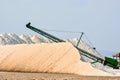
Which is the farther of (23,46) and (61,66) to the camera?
(23,46)

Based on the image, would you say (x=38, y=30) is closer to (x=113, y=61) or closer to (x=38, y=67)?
(x=113, y=61)

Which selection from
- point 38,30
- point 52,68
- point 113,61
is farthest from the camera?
point 38,30

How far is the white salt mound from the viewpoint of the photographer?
26.8 m

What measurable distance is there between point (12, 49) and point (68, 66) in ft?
16.5

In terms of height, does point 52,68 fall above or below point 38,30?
below

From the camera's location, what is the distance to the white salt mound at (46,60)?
1054 inches

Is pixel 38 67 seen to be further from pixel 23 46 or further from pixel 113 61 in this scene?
pixel 113 61

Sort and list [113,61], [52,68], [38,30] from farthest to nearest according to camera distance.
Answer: [38,30] < [113,61] < [52,68]

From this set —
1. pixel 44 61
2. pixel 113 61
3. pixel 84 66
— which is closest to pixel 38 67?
pixel 44 61

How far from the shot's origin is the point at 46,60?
89.0 feet

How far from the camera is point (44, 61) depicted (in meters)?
27.0

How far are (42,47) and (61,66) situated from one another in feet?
6.75

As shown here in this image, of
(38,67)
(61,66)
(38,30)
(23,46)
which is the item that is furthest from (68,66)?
(38,30)

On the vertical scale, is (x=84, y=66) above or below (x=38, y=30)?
below
